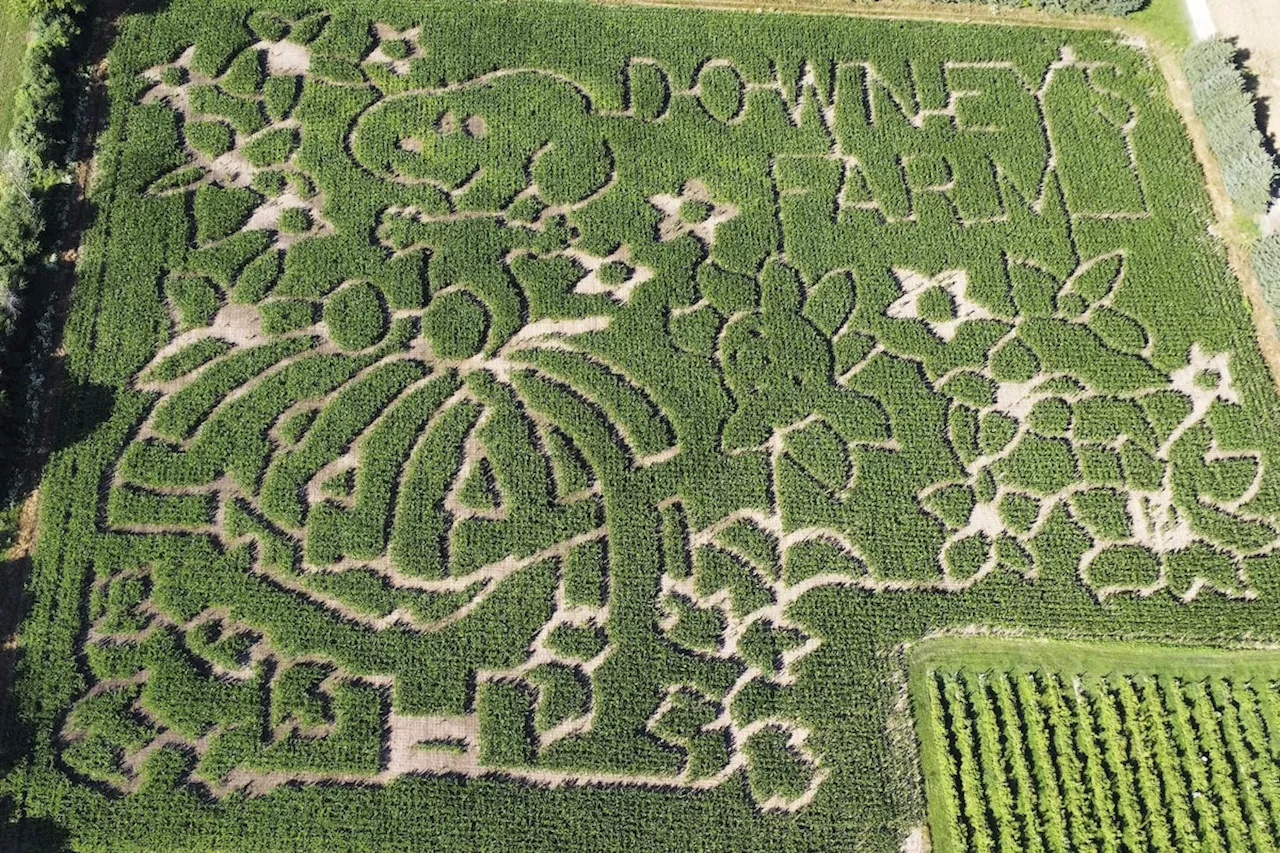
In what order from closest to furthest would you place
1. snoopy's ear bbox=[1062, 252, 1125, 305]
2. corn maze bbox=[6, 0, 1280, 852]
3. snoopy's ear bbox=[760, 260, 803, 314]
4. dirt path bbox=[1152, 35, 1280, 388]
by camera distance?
corn maze bbox=[6, 0, 1280, 852] < snoopy's ear bbox=[760, 260, 803, 314] < dirt path bbox=[1152, 35, 1280, 388] < snoopy's ear bbox=[1062, 252, 1125, 305]

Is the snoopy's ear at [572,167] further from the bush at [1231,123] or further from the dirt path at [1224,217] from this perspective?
the bush at [1231,123]

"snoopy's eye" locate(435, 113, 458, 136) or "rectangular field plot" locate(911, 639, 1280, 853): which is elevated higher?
"snoopy's eye" locate(435, 113, 458, 136)

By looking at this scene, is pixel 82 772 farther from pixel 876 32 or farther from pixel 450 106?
pixel 876 32

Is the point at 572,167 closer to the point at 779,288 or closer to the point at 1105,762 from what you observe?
the point at 779,288

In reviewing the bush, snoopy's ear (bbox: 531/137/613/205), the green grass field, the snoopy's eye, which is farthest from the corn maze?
the green grass field

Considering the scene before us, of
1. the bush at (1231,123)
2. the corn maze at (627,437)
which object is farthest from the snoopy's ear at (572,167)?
the bush at (1231,123)

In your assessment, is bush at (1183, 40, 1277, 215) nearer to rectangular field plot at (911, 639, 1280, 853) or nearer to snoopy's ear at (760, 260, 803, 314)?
rectangular field plot at (911, 639, 1280, 853)

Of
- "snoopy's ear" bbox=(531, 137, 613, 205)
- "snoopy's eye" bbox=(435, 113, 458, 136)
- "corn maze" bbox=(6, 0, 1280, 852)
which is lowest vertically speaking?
"corn maze" bbox=(6, 0, 1280, 852)
